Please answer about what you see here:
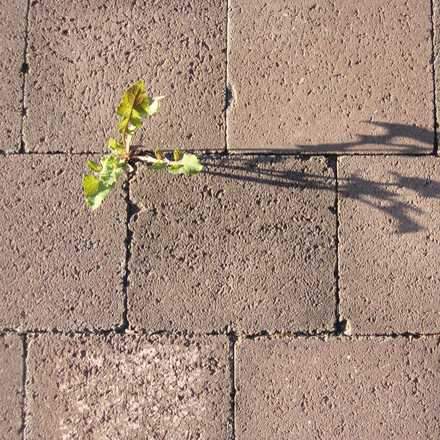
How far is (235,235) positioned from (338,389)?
0.74 m

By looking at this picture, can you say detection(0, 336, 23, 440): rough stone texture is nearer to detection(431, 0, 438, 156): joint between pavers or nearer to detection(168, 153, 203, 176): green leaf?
detection(168, 153, 203, 176): green leaf

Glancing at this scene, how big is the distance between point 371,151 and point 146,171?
932mm

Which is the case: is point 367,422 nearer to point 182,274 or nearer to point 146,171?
point 182,274

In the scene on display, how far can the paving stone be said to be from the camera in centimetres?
278

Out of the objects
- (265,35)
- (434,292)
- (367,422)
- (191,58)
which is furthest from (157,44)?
(367,422)

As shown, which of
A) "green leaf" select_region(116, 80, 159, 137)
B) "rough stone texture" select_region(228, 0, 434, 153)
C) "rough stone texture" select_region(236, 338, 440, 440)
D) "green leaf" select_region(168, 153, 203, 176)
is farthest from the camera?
"rough stone texture" select_region(228, 0, 434, 153)

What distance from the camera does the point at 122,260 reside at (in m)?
2.80

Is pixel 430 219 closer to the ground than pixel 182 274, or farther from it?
farther from it

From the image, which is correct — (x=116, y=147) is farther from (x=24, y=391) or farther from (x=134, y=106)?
(x=24, y=391)

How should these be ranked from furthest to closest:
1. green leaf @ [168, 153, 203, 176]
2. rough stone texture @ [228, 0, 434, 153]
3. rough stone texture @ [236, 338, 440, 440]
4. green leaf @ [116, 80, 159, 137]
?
rough stone texture @ [228, 0, 434, 153] → rough stone texture @ [236, 338, 440, 440] → green leaf @ [168, 153, 203, 176] → green leaf @ [116, 80, 159, 137]

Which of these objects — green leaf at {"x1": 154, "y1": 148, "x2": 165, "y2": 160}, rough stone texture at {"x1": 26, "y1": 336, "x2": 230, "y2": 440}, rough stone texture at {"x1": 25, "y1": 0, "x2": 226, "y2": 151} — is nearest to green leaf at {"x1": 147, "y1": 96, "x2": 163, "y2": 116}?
green leaf at {"x1": 154, "y1": 148, "x2": 165, "y2": 160}

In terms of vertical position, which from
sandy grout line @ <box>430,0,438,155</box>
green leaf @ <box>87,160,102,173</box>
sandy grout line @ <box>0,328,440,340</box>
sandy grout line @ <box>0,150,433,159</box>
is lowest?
sandy grout line @ <box>0,328,440,340</box>

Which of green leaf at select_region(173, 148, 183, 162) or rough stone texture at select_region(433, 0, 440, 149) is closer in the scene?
green leaf at select_region(173, 148, 183, 162)

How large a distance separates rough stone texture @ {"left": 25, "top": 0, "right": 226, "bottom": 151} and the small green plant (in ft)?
0.49
